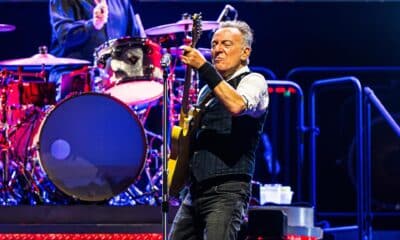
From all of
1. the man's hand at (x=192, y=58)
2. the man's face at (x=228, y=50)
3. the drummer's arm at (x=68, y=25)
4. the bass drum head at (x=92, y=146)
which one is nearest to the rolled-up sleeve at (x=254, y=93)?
the man's face at (x=228, y=50)

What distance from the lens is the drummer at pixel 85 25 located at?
822 centimetres

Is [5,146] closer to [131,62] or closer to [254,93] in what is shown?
[131,62]

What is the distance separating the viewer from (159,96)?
7.73 meters

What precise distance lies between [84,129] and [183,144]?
2.28m

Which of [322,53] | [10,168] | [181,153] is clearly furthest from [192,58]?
[322,53]

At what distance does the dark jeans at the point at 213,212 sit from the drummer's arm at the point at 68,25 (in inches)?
139

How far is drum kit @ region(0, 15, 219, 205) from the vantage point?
7.04m

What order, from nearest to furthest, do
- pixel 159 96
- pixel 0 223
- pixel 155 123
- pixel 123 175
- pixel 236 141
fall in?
pixel 236 141 < pixel 0 223 < pixel 123 175 < pixel 159 96 < pixel 155 123

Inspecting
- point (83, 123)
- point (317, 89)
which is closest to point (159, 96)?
point (83, 123)

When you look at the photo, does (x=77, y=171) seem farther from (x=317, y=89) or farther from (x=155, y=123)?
(x=317, y=89)

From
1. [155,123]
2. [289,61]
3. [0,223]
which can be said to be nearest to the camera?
[0,223]

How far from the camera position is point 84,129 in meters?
7.18

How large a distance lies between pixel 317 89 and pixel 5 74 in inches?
143

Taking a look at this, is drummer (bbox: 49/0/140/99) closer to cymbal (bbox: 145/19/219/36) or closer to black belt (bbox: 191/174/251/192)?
cymbal (bbox: 145/19/219/36)
